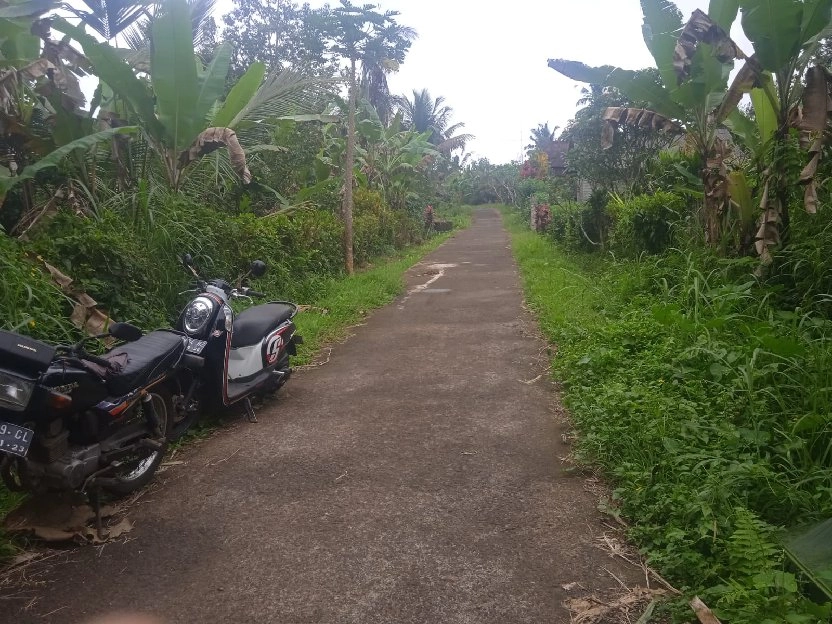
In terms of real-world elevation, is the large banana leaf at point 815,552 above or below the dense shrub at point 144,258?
below

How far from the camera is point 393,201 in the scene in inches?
775

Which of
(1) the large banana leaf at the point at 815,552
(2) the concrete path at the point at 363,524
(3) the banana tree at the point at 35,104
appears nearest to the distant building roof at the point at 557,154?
(3) the banana tree at the point at 35,104

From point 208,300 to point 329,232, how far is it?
7066 millimetres

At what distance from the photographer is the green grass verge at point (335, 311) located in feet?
11.1

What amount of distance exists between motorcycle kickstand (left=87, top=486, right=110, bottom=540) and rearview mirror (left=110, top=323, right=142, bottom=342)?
786 millimetres

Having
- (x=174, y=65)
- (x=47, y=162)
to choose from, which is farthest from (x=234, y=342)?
(x=174, y=65)

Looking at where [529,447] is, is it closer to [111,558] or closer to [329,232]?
[111,558]

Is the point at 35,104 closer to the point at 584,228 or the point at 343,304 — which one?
the point at 343,304

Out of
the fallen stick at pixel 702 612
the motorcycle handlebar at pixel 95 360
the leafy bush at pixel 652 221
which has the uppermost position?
the leafy bush at pixel 652 221

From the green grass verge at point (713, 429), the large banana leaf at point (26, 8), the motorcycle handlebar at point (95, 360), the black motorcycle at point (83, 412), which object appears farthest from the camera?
the large banana leaf at point (26, 8)

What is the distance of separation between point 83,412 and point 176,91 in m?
4.71

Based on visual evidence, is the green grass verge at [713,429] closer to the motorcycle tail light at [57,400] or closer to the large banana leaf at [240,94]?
the motorcycle tail light at [57,400]

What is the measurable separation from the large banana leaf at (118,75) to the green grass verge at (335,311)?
108 inches

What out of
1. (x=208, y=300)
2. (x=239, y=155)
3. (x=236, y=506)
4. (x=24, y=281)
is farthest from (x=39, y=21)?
(x=236, y=506)
